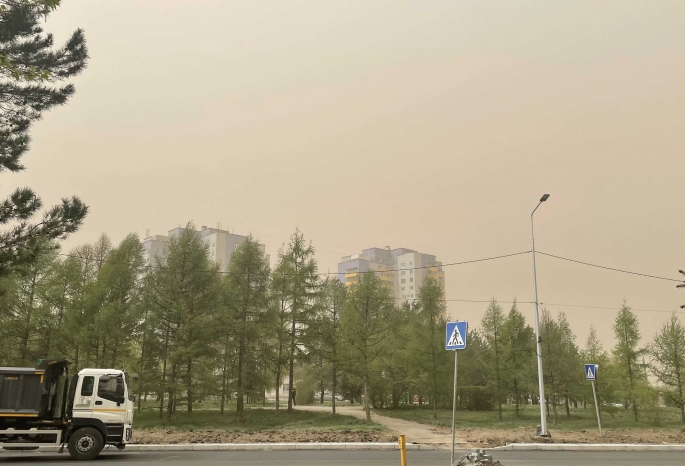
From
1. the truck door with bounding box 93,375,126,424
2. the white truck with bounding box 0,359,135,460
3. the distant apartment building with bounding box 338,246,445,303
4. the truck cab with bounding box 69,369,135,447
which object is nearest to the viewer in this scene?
the white truck with bounding box 0,359,135,460

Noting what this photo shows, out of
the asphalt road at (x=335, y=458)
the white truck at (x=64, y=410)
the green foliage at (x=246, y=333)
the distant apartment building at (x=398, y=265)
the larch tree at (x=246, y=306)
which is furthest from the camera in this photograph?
the distant apartment building at (x=398, y=265)

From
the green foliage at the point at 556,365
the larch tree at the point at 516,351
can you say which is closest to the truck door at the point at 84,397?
the green foliage at the point at 556,365

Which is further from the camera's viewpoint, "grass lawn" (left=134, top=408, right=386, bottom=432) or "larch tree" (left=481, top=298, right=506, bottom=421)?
"larch tree" (left=481, top=298, right=506, bottom=421)

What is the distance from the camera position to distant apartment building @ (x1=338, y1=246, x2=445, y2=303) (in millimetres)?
134125

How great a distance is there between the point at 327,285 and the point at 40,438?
2380cm

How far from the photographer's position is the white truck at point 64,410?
1533 centimetres

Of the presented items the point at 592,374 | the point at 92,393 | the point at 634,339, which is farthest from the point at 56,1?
the point at 634,339

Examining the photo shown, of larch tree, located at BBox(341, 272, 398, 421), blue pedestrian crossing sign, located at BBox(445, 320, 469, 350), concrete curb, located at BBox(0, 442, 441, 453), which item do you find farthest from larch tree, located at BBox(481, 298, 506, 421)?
blue pedestrian crossing sign, located at BBox(445, 320, 469, 350)

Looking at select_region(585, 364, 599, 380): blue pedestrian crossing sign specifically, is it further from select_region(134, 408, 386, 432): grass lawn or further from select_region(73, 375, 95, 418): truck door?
select_region(73, 375, 95, 418): truck door

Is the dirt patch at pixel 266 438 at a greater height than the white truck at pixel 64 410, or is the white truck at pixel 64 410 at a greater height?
the white truck at pixel 64 410

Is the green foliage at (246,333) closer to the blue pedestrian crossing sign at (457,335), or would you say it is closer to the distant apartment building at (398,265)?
the blue pedestrian crossing sign at (457,335)

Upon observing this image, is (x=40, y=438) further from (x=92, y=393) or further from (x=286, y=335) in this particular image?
(x=286, y=335)

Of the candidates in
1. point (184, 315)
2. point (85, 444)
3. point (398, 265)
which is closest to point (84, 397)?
point (85, 444)

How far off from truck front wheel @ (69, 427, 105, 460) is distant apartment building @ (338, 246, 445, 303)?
112m
